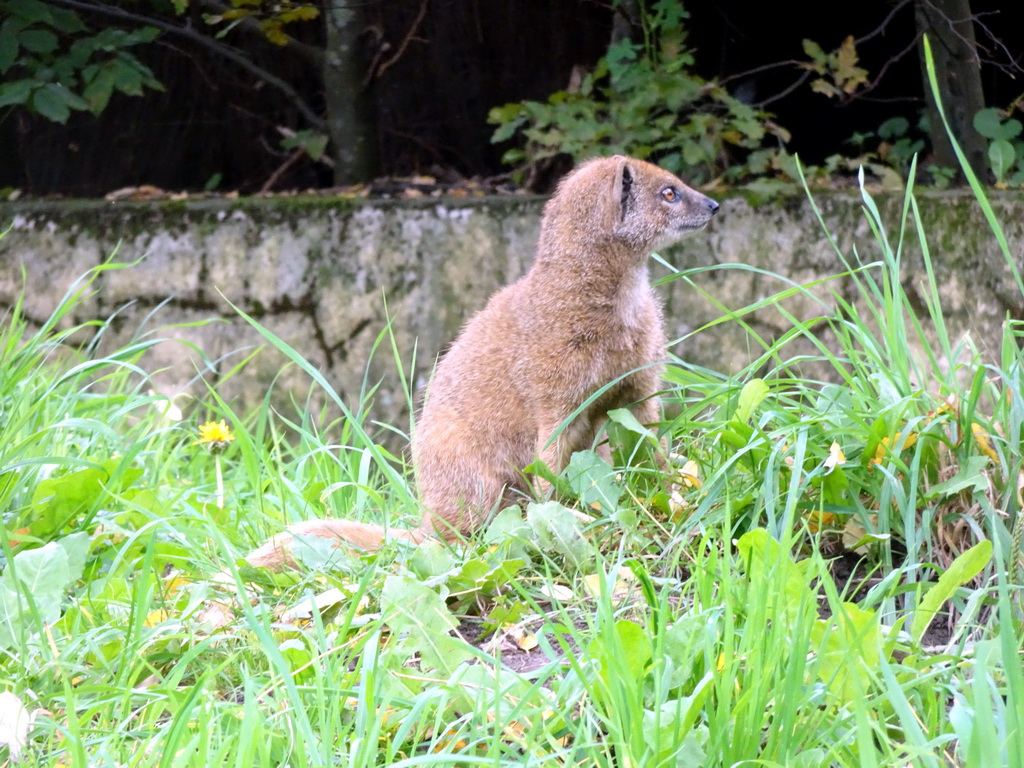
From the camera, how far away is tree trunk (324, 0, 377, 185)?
4297 millimetres

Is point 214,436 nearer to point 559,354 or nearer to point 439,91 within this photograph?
point 559,354

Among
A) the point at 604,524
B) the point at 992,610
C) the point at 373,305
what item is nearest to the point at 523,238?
the point at 373,305

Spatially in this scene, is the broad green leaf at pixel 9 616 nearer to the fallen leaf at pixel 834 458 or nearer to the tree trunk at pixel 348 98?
the fallen leaf at pixel 834 458

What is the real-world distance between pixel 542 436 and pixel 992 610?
988 mm

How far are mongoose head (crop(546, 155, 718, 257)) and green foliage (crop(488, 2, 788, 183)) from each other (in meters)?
1.41

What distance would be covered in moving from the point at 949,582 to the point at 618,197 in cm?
121

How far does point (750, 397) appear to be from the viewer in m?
1.85

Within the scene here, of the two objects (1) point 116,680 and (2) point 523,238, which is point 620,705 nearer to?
(1) point 116,680

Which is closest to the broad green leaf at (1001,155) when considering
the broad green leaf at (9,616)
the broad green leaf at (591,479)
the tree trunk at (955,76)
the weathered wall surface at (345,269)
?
the tree trunk at (955,76)

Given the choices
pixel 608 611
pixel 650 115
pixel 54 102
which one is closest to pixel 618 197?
pixel 608 611

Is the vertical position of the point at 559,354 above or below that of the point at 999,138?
below

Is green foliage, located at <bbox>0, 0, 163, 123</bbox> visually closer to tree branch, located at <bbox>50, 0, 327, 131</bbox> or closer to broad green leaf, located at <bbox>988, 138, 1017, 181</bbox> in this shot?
tree branch, located at <bbox>50, 0, 327, 131</bbox>

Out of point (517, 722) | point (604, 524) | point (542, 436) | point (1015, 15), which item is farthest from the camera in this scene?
point (1015, 15)

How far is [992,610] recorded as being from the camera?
1479 mm
